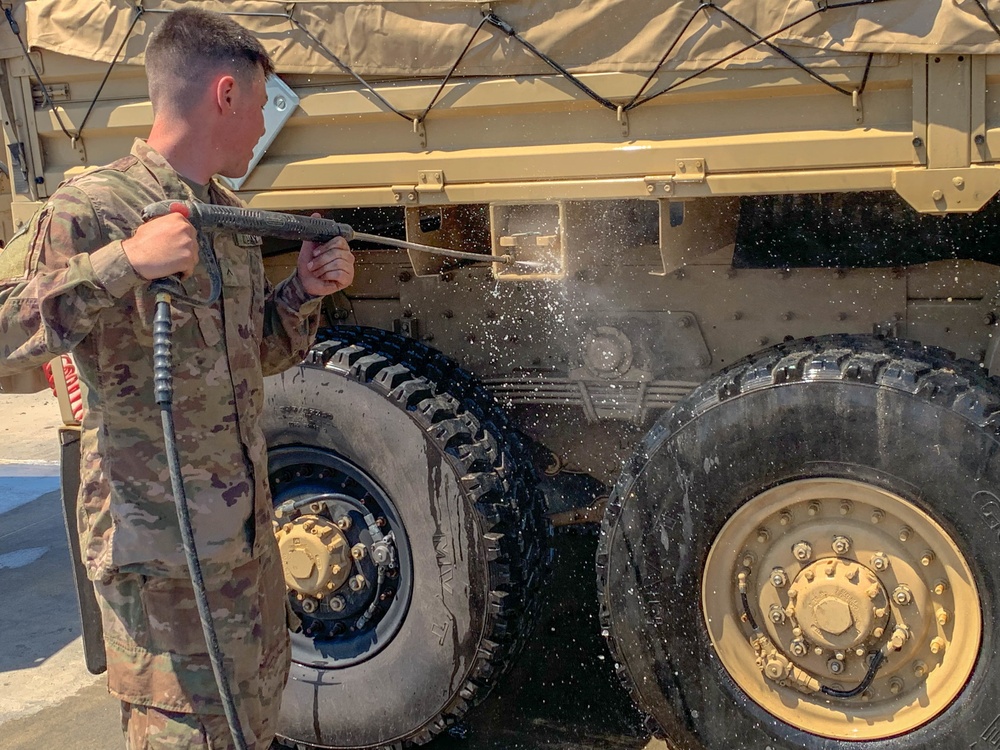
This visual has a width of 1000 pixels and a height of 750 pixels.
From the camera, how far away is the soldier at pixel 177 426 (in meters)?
2.47

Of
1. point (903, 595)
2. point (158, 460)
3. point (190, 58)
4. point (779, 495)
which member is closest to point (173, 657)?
point (158, 460)

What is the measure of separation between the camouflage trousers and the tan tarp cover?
149cm

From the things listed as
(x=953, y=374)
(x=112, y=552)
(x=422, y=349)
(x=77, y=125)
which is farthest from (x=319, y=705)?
(x=953, y=374)

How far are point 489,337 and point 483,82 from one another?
3.38ft

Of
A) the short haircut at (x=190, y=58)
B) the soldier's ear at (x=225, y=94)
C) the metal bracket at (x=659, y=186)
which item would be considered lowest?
the metal bracket at (x=659, y=186)

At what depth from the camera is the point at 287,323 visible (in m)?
2.87

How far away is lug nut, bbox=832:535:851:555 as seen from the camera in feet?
9.96

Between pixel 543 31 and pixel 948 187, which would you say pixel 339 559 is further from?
pixel 948 187

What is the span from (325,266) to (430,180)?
0.66m

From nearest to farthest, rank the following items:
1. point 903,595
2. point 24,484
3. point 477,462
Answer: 1. point 903,595
2. point 477,462
3. point 24,484

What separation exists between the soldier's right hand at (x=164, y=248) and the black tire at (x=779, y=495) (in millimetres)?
1505

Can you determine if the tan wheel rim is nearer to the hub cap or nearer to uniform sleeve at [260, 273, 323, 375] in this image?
the hub cap

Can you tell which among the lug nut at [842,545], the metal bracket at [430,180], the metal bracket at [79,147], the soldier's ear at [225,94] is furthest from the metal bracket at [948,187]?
the metal bracket at [79,147]

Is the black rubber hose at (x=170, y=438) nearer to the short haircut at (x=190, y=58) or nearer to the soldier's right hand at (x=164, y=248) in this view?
the soldier's right hand at (x=164, y=248)
